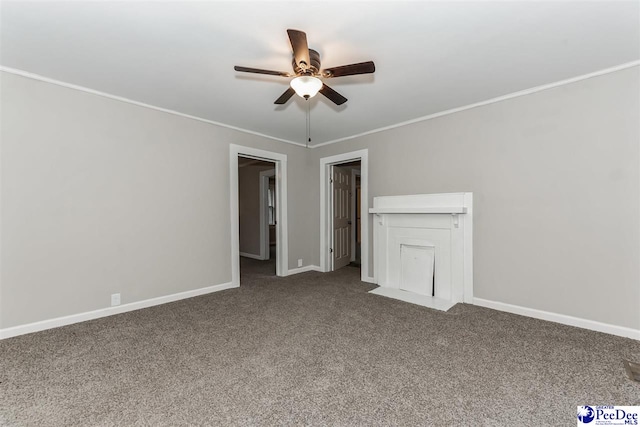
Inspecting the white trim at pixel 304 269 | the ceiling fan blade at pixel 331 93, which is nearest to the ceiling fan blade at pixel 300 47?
the ceiling fan blade at pixel 331 93

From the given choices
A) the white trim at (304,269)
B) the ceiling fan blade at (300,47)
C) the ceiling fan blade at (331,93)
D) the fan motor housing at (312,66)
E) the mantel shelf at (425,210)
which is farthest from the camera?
the white trim at (304,269)

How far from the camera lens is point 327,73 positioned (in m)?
2.16

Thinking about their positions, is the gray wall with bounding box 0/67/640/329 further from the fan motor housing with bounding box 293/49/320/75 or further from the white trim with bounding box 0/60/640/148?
the fan motor housing with bounding box 293/49/320/75

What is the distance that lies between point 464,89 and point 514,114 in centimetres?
65

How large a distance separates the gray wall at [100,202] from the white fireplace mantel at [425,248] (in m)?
A: 2.27

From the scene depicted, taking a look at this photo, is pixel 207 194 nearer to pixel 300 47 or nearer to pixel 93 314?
pixel 93 314

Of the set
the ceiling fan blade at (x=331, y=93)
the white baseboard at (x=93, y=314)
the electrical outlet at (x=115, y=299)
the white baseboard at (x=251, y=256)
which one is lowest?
the white baseboard at (x=251, y=256)

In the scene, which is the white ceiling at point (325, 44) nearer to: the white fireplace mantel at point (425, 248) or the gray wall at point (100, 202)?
the gray wall at point (100, 202)

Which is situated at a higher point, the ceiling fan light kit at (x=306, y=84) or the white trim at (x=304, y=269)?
the ceiling fan light kit at (x=306, y=84)

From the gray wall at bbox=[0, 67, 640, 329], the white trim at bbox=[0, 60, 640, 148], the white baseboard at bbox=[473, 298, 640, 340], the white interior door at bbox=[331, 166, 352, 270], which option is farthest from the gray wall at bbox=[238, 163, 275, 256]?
the white baseboard at bbox=[473, 298, 640, 340]

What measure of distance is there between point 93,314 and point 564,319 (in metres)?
4.72

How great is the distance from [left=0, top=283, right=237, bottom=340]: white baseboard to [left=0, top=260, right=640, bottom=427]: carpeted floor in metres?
0.13

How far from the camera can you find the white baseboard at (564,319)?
250 cm

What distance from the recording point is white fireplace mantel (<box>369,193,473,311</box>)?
3.43 m
